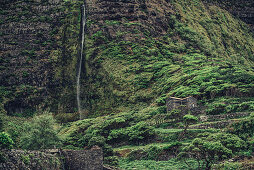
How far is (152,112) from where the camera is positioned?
76812 mm

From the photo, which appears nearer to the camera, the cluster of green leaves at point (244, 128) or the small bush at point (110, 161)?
the small bush at point (110, 161)

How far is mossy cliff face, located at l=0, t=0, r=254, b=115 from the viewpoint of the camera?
9562 cm

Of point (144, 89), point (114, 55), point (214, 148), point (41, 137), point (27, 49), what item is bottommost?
point (214, 148)

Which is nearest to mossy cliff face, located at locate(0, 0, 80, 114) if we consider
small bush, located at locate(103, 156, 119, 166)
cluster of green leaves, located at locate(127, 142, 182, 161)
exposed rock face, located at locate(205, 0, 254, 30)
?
→ cluster of green leaves, located at locate(127, 142, 182, 161)

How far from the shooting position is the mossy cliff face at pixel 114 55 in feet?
314

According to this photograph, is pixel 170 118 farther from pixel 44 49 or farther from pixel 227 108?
pixel 44 49

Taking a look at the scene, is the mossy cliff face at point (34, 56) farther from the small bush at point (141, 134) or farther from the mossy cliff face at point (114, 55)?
the small bush at point (141, 134)

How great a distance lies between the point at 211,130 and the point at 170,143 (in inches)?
235

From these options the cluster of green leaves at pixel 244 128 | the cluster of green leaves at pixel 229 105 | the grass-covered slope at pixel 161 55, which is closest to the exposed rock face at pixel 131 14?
the grass-covered slope at pixel 161 55

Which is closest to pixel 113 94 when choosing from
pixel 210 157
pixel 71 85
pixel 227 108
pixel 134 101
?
pixel 134 101

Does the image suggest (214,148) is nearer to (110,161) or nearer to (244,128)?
(110,161)

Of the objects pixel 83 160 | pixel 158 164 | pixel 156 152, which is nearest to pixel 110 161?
pixel 158 164

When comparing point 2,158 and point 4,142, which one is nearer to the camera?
point 2,158

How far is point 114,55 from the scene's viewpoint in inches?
4624
